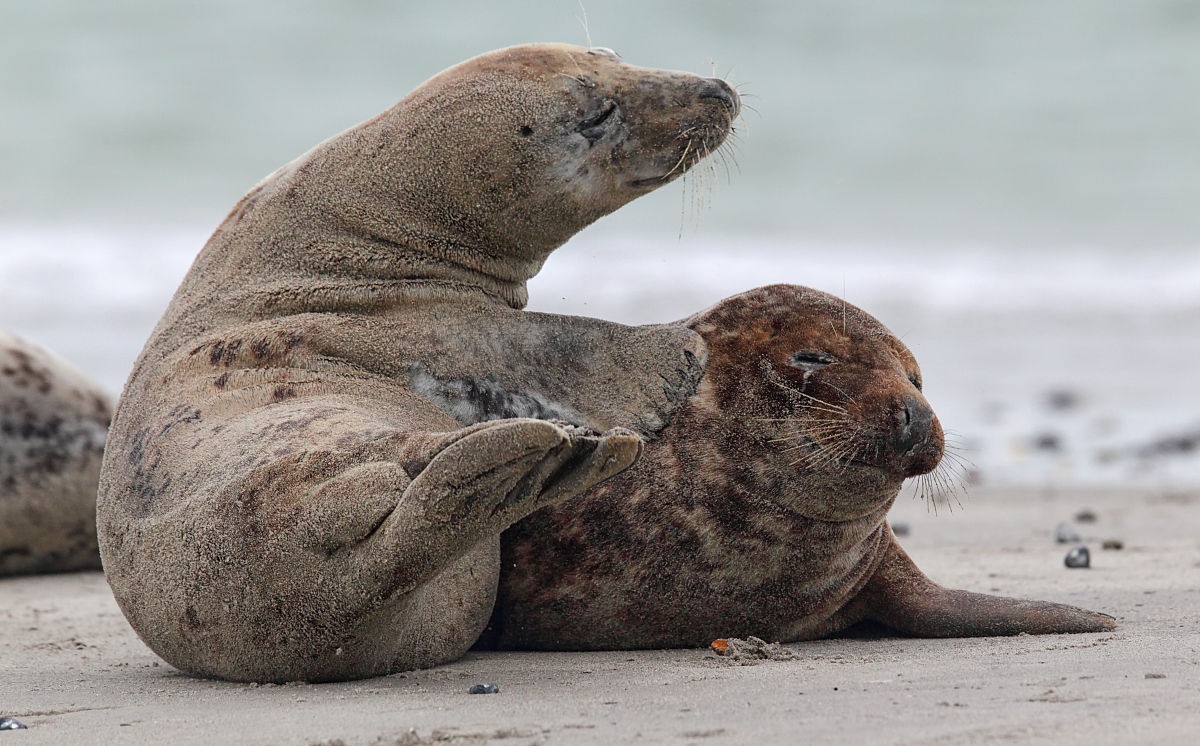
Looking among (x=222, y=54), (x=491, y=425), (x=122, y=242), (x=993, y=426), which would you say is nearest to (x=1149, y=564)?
(x=491, y=425)

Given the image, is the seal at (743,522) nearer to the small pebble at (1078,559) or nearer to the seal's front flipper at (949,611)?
the seal's front flipper at (949,611)

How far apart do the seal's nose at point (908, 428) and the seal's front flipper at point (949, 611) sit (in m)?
0.52

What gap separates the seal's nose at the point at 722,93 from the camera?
4699mm

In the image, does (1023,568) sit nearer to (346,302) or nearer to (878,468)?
(878,468)

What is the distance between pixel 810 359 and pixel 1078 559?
84.2 inches

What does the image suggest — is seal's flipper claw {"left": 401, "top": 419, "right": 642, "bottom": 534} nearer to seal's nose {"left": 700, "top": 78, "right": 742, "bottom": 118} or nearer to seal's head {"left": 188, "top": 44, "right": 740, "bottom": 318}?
seal's head {"left": 188, "top": 44, "right": 740, "bottom": 318}

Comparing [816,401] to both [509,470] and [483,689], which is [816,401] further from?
[509,470]

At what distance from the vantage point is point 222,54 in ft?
88.9

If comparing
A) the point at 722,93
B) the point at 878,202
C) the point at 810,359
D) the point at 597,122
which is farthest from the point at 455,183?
the point at 878,202

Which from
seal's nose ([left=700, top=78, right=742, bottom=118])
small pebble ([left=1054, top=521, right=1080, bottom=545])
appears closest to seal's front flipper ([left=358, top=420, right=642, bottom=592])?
seal's nose ([left=700, top=78, right=742, bottom=118])

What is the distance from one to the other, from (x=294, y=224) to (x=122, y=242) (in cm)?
1788

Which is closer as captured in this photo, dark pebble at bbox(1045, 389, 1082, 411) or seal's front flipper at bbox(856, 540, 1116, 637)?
seal's front flipper at bbox(856, 540, 1116, 637)

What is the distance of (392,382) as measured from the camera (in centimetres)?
408

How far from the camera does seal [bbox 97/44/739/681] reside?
3.19 meters
